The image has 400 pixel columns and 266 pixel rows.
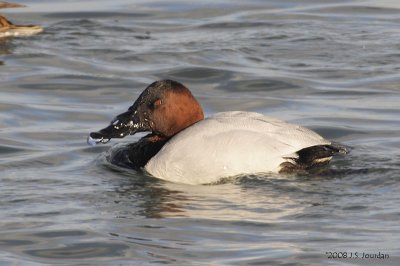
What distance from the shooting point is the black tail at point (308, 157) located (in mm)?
8914

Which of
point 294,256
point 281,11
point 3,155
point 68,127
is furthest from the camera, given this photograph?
point 281,11

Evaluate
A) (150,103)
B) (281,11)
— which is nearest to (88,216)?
(150,103)

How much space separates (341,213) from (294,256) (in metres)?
0.99

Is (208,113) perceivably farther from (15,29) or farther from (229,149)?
(15,29)

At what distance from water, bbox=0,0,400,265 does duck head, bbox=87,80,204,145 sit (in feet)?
1.09

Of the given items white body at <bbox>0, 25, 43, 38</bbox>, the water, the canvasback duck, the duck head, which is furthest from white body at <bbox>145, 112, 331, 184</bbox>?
white body at <bbox>0, 25, 43, 38</bbox>

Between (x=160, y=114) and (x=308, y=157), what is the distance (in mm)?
1185

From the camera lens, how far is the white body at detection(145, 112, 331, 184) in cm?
881

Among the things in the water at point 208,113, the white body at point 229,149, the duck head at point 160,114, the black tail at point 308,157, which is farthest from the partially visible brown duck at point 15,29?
the black tail at point 308,157

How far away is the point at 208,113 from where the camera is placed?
38.6 feet

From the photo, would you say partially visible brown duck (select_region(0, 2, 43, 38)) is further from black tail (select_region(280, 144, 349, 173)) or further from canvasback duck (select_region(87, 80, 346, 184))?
black tail (select_region(280, 144, 349, 173))

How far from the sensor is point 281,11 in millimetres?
16031

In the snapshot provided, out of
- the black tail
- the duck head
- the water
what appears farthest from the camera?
the duck head

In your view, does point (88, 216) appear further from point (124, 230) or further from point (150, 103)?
point (150, 103)
